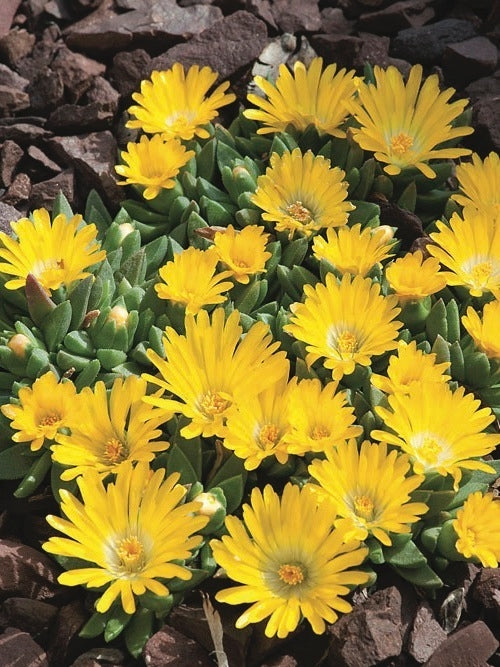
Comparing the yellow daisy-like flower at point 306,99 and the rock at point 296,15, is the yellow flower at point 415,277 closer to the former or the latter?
the yellow daisy-like flower at point 306,99

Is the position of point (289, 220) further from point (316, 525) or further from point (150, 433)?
point (316, 525)

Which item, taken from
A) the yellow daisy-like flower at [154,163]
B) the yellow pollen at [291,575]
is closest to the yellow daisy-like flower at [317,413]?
the yellow pollen at [291,575]

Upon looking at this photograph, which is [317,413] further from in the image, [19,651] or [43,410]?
[19,651]

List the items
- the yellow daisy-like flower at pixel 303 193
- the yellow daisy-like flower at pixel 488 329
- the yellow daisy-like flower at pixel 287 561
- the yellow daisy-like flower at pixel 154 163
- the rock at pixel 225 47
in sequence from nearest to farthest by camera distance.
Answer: the yellow daisy-like flower at pixel 287 561 < the yellow daisy-like flower at pixel 488 329 < the yellow daisy-like flower at pixel 303 193 < the yellow daisy-like flower at pixel 154 163 < the rock at pixel 225 47

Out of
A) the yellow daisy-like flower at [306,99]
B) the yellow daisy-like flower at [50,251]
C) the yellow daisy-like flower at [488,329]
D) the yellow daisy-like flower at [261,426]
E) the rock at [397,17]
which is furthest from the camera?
the rock at [397,17]

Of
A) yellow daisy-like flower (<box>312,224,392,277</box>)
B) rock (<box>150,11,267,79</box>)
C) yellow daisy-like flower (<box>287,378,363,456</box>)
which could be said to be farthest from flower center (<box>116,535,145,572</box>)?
rock (<box>150,11,267,79</box>)
